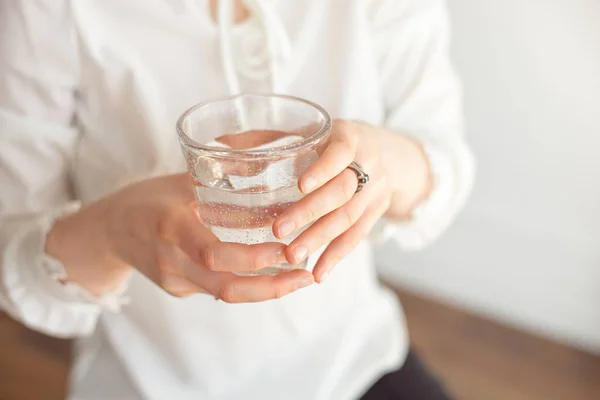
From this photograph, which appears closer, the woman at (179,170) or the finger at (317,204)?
the finger at (317,204)

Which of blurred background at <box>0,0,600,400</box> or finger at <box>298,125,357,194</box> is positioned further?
blurred background at <box>0,0,600,400</box>

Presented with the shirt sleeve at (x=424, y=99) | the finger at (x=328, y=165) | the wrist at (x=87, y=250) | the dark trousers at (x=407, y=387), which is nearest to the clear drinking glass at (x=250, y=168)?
the finger at (x=328, y=165)

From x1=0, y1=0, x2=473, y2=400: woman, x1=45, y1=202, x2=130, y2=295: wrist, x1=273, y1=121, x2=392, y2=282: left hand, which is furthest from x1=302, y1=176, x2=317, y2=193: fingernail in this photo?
x1=45, y1=202, x2=130, y2=295: wrist

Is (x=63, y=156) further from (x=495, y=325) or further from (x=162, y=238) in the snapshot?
(x=495, y=325)

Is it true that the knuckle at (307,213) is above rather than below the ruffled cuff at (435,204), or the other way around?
above

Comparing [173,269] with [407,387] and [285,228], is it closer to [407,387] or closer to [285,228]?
[285,228]

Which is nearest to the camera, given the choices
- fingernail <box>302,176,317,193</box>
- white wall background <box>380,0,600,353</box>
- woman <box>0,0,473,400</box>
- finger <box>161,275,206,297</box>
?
fingernail <box>302,176,317,193</box>

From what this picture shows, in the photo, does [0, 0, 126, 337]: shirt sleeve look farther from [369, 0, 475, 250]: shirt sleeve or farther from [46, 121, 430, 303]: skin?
A: [369, 0, 475, 250]: shirt sleeve

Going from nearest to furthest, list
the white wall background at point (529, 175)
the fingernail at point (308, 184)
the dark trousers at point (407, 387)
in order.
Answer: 1. the fingernail at point (308, 184)
2. the dark trousers at point (407, 387)
3. the white wall background at point (529, 175)

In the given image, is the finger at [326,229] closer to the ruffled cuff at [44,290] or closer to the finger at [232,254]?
the finger at [232,254]
